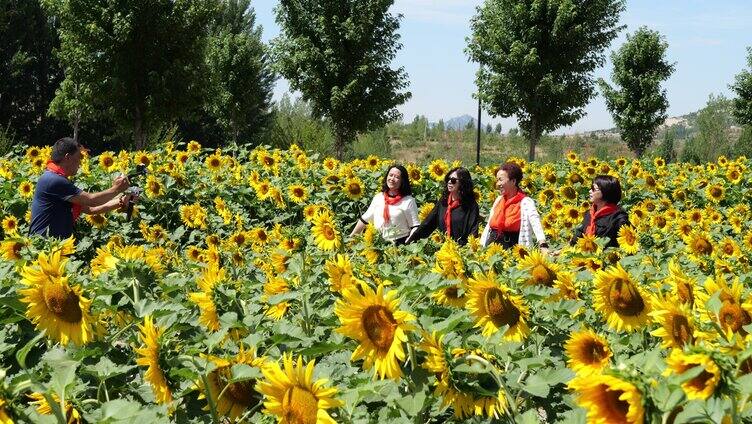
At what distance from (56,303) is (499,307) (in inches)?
41.5

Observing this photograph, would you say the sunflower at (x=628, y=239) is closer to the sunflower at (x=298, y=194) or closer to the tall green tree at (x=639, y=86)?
the sunflower at (x=298, y=194)

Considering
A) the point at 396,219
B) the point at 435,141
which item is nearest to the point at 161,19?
the point at 396,219

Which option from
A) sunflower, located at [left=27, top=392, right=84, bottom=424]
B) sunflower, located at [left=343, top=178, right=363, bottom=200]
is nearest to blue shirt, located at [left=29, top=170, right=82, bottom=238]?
sunflower, located at [left=343, top=178, right=363, bottom=200]

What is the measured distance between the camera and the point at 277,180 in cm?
862

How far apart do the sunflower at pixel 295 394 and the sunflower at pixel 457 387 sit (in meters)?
0.23

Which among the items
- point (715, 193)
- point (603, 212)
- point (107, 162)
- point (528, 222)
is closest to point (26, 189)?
point (107, 162)

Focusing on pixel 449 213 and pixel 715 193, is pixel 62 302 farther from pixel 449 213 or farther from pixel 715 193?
pixel 715 193

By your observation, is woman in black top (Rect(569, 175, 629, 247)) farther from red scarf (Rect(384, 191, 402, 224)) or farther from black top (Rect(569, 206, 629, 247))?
red scarf (Rect(384, 191, 402, 224))

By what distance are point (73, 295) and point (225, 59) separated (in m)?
32.3

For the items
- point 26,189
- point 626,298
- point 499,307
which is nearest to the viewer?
point 499,307

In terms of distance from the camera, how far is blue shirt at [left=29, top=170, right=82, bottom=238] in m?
5.30

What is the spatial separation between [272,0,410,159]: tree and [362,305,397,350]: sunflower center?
883 inches

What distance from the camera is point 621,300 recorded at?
79.0 inches

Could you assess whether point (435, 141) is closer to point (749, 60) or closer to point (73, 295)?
point (749, 60)
